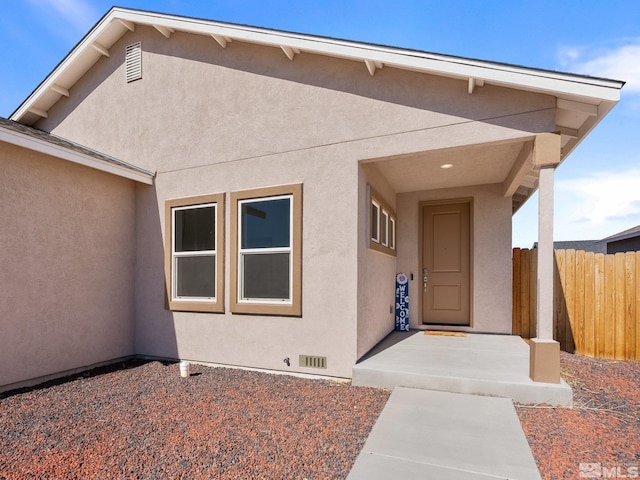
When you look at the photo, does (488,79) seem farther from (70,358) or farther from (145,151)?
(70,358)

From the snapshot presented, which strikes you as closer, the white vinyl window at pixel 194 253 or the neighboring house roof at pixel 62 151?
the neighboring house roof at pixel 62 151

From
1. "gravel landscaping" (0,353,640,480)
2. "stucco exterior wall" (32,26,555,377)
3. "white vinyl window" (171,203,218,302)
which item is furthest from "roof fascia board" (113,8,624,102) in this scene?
"gravel landscaping" (0,353,640,480)

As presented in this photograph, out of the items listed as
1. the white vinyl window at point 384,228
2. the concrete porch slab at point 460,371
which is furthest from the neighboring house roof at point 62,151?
the concrete porch slab at point 460,371

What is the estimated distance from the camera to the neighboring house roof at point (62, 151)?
14.1 ft

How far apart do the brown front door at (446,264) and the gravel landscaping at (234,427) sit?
262 cm

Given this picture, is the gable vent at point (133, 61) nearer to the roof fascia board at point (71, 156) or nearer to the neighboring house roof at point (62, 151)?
the neighboring house roof at point (62, 151)

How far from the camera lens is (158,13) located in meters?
5.56

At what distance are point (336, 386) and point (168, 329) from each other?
3.19 metres

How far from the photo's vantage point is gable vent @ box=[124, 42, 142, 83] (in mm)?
6246

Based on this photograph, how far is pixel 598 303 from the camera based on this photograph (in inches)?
229

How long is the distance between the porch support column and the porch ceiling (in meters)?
0.74

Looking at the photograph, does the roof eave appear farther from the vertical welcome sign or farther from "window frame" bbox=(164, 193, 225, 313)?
the vertical welcome sign

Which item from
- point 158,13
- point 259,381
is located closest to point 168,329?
point 259,381

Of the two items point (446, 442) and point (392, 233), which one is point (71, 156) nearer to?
point (392, 233)
